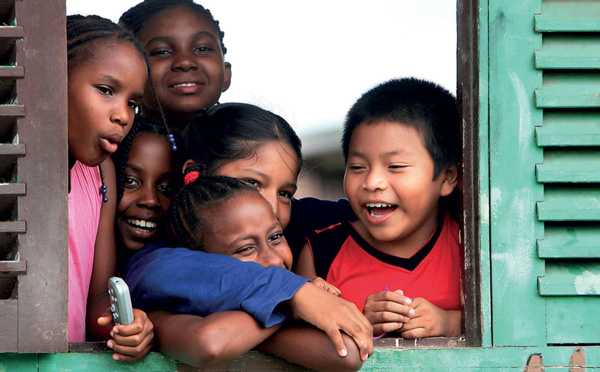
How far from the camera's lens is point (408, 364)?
73.6 inches

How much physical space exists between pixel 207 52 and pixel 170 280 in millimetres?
1844

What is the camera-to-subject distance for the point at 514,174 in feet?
6.24

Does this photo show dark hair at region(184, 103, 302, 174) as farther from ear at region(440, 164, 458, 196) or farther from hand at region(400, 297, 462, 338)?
hand at region(400, 297, 462, 338)

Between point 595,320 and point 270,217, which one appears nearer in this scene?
point 595,320

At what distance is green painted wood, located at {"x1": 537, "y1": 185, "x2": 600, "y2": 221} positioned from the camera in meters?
1.88

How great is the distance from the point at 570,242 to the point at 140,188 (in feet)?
4.90

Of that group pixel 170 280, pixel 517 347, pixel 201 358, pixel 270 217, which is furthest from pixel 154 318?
pixel 517 347

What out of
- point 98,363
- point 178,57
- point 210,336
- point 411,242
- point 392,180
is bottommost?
point 98,363

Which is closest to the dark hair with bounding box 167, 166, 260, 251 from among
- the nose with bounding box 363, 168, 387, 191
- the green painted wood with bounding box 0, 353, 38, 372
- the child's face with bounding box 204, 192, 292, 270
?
the child's face with bounding box 204, 192, 292, 270

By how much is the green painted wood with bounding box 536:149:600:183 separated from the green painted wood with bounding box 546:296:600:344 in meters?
0.32

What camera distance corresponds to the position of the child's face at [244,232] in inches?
83.7

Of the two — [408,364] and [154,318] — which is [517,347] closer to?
[408,364]

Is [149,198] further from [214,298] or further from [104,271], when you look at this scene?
[214,298]

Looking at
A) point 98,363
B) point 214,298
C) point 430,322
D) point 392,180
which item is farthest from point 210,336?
point 392,180
